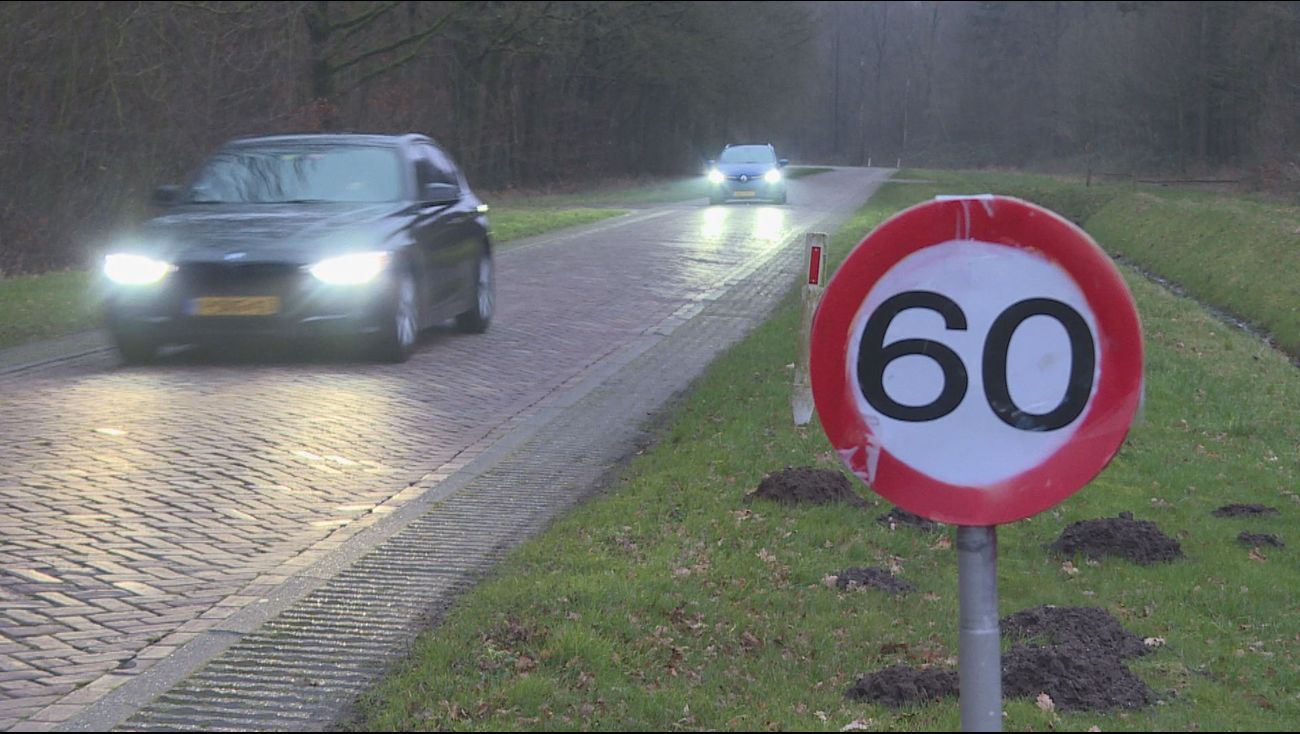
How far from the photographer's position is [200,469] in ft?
26.9

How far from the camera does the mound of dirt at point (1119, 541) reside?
634 centimetres

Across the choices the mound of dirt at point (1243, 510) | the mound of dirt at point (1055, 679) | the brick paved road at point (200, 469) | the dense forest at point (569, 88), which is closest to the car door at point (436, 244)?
the brick paved road at point (200, 469)

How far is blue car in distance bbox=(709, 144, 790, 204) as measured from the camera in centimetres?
4281

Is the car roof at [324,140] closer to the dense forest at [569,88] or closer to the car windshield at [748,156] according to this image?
the dense forest at [569,88]

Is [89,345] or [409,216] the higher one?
[409,216]

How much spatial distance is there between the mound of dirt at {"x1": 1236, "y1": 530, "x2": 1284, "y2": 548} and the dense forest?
1846cm

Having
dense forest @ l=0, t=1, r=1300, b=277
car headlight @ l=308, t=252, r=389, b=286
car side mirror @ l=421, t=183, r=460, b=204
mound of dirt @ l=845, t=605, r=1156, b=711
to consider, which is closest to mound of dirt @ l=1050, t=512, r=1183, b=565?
mound of dirt @ l=845, t=605, r=1156, b=711

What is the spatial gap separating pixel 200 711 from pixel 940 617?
2524mm

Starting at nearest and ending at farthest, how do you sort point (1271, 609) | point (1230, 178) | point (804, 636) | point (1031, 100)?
point (804, 636) → point (1271, 609) → point (1230, 178) → point (1031, 100)

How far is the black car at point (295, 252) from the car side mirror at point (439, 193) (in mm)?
20

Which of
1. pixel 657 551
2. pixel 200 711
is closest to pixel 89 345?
pixel 657 551

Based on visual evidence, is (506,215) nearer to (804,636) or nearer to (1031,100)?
(804,636)

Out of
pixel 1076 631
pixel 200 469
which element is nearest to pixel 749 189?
pixel 200 469

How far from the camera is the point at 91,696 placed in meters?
4.75
